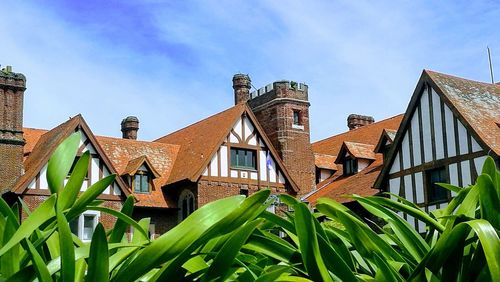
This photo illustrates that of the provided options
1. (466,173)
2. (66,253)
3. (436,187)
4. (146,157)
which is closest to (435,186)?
(436,187)

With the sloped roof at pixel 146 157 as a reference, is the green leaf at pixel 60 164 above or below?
below

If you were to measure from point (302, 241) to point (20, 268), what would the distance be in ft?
2.54

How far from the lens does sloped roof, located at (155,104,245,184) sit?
28641 millimetres

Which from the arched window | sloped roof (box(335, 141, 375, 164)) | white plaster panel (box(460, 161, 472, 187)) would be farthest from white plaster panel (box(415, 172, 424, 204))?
the arched window

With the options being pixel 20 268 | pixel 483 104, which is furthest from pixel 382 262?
pixel 483 104

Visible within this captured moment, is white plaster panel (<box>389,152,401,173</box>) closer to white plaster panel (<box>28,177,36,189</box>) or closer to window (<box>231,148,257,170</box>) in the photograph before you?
window (<box>231,148,257,170</box>)

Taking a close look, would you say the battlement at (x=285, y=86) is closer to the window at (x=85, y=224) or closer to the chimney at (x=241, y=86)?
the chimney at (x=241, y=86)

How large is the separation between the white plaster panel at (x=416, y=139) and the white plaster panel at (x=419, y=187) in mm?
413

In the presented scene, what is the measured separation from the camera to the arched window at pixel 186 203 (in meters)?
28.9

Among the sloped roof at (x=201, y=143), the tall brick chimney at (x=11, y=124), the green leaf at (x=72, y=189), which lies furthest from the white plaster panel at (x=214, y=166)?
the green leaf at (x=72, y=189)

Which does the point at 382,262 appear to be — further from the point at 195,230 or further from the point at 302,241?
the point at 195,230

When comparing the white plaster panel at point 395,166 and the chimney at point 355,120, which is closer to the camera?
the white plaster panel at point 395,166

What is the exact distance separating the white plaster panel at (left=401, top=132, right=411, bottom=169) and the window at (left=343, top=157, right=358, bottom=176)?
604cm

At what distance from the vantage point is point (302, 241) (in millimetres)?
1968
